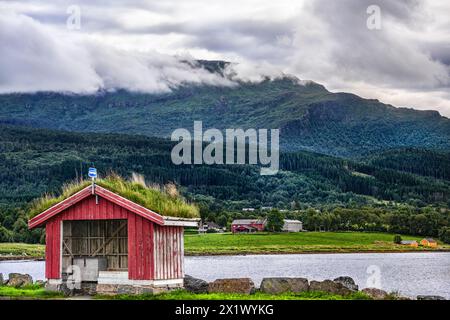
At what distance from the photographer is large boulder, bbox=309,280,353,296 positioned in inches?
1179

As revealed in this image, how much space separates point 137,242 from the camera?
101 ft

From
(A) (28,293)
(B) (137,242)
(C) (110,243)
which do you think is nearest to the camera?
(B) (137,242)

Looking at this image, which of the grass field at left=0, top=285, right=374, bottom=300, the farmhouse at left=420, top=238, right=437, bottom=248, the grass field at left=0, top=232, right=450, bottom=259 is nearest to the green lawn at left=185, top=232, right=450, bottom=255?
the grass field at left=0, top=232, right=450, bottom=259

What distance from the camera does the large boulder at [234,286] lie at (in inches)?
1186

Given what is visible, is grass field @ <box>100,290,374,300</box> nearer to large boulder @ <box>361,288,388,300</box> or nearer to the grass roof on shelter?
large boulder @ <box>361,288,388,300</box>

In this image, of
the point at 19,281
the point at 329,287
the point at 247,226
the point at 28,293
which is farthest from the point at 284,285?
the point at 247,226

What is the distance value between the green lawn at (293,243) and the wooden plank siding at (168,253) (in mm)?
98147

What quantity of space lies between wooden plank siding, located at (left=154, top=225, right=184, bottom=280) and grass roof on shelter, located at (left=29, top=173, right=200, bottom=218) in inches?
28.0

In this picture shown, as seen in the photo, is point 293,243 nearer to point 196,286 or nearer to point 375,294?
point 196,286

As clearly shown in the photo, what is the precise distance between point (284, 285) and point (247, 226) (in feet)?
448

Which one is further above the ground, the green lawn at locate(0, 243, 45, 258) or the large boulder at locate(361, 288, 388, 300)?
the large boulder at locate(361, 288, 388, 300)

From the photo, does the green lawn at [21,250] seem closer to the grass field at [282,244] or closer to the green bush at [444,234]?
the grass field at [282,244]
